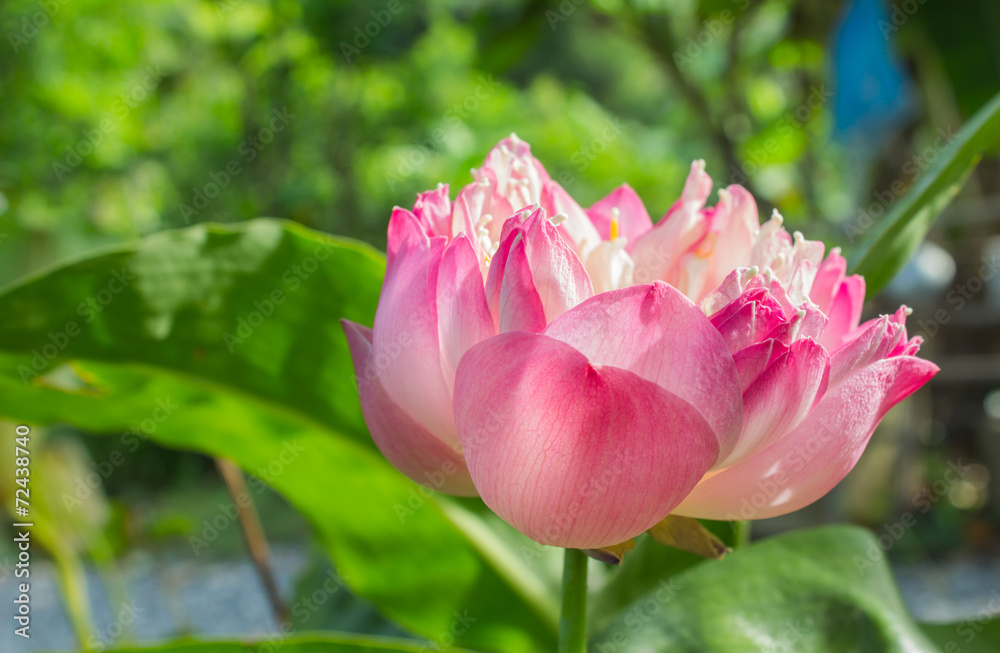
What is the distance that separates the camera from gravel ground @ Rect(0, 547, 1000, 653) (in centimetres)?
270

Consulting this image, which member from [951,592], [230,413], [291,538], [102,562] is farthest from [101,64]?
[951,592]

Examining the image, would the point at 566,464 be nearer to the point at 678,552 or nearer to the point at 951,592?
the point at 678,552

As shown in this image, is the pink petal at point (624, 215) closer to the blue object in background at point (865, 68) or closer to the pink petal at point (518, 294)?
the pink petal at point (518, 294)

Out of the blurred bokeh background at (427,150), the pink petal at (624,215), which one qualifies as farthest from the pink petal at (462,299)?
the blurred bokeh background at (427,150)

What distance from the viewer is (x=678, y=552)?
1.40 feet

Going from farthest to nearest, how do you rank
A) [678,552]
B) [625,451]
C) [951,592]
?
[951,592] < [678,552] < [625,451]

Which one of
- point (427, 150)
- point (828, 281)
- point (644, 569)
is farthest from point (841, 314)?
point (427, 150)

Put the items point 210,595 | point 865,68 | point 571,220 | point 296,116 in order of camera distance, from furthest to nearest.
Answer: point 296,116 → point 210,595 → point 865,68 → point 571,220

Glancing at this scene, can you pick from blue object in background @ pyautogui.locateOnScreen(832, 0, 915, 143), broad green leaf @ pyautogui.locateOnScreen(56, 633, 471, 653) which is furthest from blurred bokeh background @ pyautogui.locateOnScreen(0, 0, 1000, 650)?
broad green leaf @ pyautogui.locateOnScreen(56, 633, 471, 653)

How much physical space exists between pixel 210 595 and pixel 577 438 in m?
3.90

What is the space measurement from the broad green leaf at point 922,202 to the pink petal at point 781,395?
18 cm

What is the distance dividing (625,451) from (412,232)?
0.09m

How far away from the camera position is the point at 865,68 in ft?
4.82

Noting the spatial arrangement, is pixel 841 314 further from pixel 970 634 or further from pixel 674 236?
pixel 970 634
